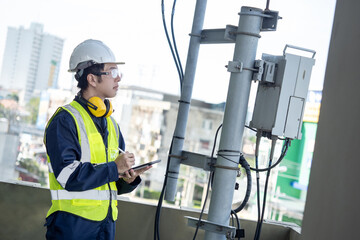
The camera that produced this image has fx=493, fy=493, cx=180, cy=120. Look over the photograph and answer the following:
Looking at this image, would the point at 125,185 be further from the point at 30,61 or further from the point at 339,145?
the point at 30,61

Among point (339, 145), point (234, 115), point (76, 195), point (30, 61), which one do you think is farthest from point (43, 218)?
point (30, 61)

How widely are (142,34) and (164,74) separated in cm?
299

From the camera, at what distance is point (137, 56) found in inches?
1243

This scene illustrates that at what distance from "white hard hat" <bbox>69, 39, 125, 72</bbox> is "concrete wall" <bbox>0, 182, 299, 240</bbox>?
3.62 ft

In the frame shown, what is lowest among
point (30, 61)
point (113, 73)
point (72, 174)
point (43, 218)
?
point (43, 218)

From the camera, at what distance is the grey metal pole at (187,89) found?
2.48 m

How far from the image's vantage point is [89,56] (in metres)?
2.21

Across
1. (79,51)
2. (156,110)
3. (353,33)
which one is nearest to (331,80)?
(353,33)

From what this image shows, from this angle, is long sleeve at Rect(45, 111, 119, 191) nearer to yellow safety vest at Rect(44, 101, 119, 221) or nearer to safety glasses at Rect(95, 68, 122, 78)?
yellow safety vest at Rect(44, 101, 119, 221)

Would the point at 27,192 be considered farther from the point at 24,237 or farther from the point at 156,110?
the point at 156,110

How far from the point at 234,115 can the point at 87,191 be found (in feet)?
2.28

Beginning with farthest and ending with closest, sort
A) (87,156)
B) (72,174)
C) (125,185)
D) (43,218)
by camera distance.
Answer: (43,218), (125,185), (87,156), (72,174)

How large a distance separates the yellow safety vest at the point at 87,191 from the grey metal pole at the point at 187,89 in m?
0.47

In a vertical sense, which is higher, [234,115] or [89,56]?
[89,56]
